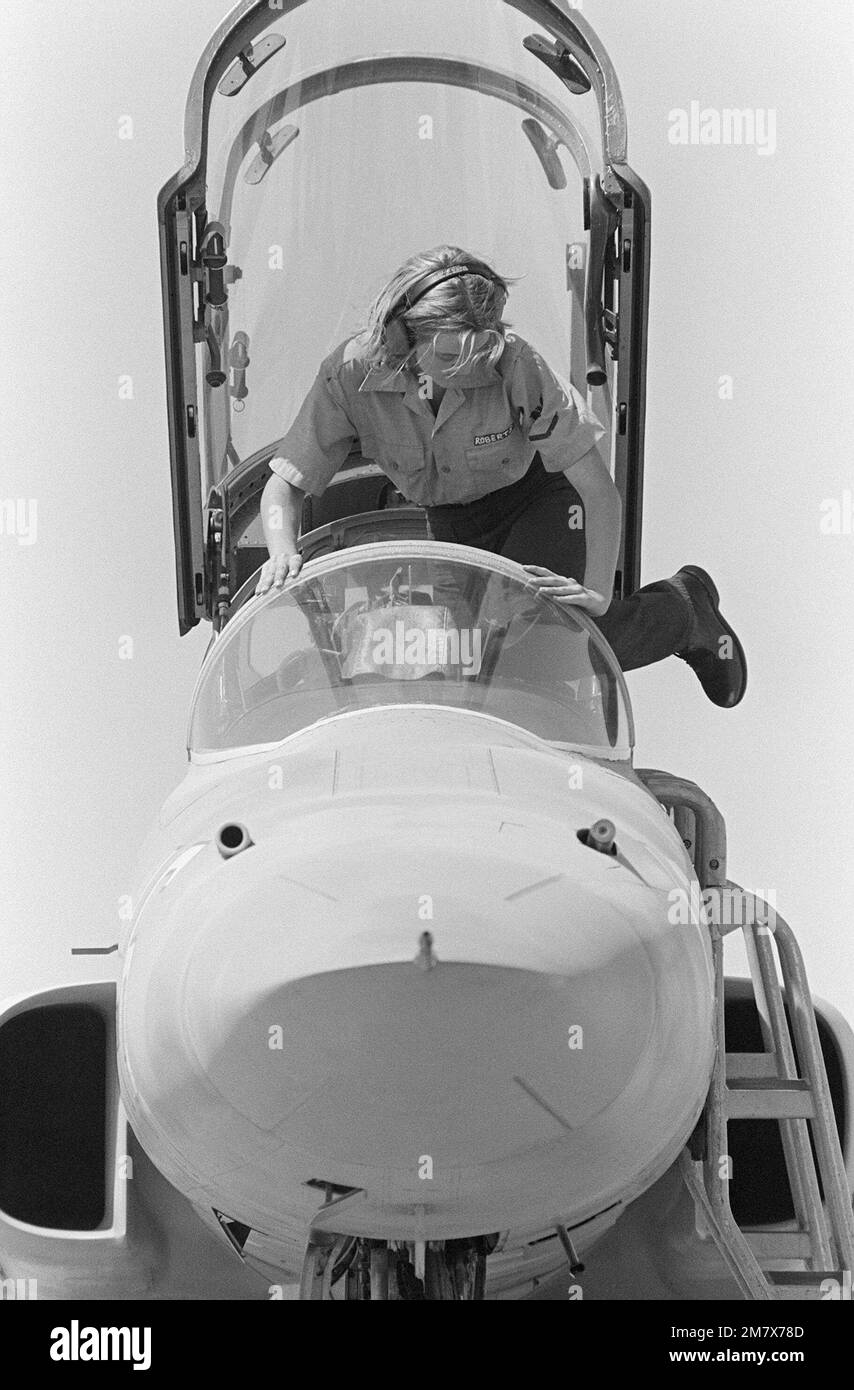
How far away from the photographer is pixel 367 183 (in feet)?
18.3

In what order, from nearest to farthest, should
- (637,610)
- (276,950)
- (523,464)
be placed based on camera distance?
(276,950), (523,464), (637,610)

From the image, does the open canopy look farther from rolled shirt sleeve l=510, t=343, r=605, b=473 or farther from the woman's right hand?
the woman's right hand

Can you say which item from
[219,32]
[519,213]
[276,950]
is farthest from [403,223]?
[276,950]

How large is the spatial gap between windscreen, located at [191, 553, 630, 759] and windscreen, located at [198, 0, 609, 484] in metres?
1.59

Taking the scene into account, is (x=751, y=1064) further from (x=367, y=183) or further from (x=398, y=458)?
(x=367, y=183)

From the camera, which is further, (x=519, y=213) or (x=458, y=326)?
(x=519, y=213)

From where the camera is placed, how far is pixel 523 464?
480 centimetres

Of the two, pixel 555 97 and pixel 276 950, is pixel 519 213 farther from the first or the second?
pixel 276 950

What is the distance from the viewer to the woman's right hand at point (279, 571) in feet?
14.1

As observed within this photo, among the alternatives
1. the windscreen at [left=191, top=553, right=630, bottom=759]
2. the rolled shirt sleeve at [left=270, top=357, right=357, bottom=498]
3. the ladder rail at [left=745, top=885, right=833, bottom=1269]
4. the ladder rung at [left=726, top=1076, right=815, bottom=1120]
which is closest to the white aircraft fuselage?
the windscreen at [left=191, top=553, right=630, bottom=759]

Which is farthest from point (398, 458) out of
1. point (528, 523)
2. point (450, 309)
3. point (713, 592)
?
point (713, 592)

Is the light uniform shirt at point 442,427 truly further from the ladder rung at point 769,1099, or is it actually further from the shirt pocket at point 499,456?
the ladder rung at point 769,1099

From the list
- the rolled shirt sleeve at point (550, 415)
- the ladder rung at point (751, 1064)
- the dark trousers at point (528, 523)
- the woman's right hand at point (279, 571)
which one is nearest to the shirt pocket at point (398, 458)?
the dark trousers at point (528, 523)

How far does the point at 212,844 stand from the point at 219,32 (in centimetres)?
337
